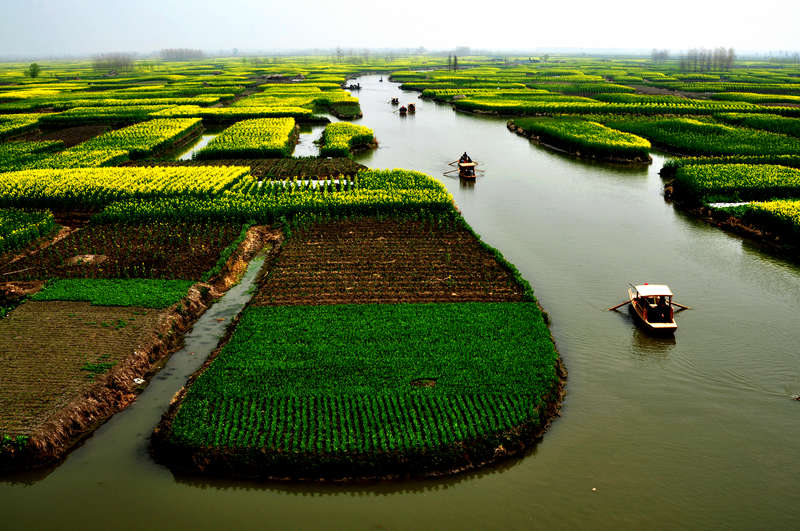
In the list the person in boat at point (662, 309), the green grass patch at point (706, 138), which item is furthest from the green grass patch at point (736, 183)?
the person in boat at point (662, 309)

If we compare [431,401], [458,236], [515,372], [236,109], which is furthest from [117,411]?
[236,109]

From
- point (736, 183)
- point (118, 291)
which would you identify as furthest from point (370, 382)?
point (736, 183)

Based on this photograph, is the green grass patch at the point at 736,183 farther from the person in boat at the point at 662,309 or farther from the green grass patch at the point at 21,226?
the green grass patch at the point at 21,226

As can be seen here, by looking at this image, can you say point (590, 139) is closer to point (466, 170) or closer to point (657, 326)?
point (466, 170)

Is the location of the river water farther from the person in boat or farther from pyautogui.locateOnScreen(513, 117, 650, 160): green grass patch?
pyautogui.locateOnScreen(513, 117, 650, 160): green grass patch

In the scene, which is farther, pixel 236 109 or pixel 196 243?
pixel 236 109

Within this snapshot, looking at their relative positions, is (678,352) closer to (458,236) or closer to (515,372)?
(515,372)
